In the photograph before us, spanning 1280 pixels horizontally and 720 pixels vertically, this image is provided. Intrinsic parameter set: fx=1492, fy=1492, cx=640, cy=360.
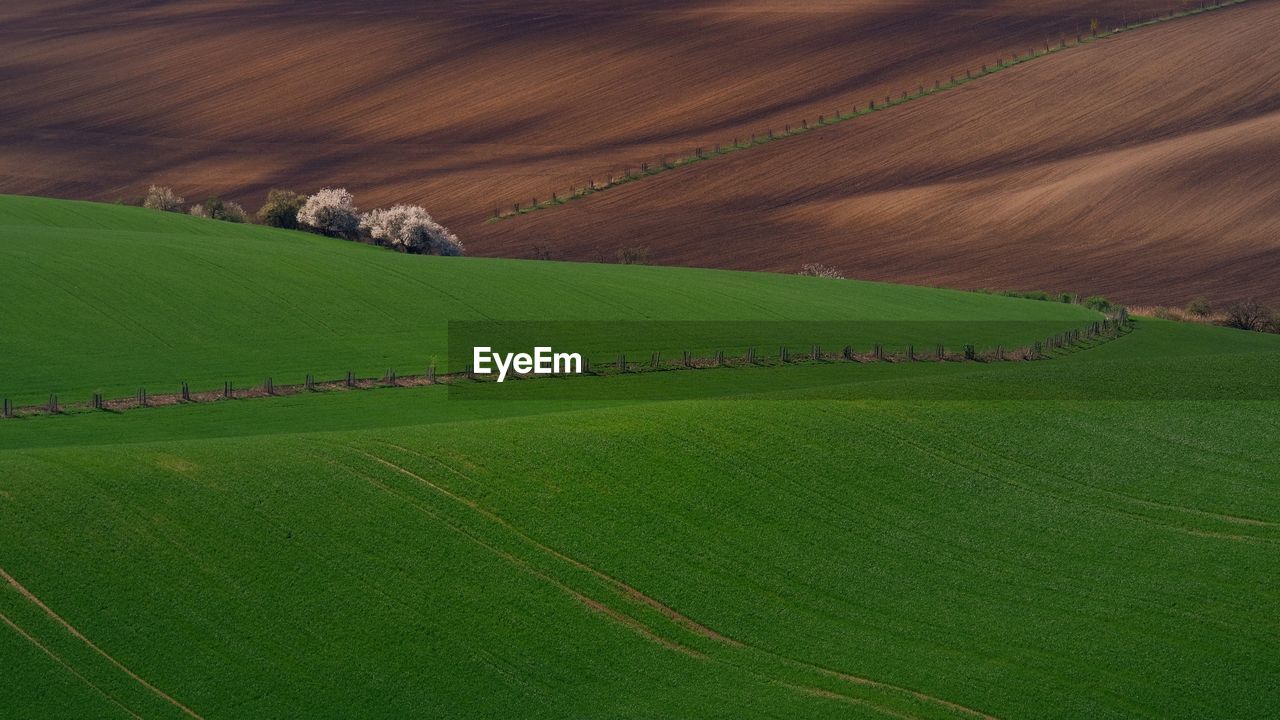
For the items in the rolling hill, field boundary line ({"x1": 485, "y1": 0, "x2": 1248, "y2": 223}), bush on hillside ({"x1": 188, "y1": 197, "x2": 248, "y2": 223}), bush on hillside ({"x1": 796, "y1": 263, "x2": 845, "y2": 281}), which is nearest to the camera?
the rolling hill

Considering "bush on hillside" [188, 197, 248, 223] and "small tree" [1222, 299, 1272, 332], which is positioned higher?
"bush on hillside" [188, 197, 248, 223]

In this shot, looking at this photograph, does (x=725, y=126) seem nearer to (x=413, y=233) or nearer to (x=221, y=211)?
(x=413, y=233)

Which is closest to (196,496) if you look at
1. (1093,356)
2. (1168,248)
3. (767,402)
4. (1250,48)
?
(767,402)

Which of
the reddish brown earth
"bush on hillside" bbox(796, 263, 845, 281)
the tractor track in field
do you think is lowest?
the tractor track in field

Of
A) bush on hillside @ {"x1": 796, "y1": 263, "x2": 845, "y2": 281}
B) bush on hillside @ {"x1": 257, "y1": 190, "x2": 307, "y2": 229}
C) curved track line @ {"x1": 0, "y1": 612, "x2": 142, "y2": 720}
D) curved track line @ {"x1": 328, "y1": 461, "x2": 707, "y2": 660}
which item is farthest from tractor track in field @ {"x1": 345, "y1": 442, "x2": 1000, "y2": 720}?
bush on hillside @ {"x1": 257, "y1": 190, "x2": 307, "y2": 229}

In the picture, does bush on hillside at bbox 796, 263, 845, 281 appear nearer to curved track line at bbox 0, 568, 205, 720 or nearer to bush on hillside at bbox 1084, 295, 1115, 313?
bush on hillside at bbox 1084, 295, 1115, 313

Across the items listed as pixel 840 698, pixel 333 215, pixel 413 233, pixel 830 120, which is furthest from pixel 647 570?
pixel 830 120

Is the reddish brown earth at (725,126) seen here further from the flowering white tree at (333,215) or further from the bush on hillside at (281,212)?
the bush on hillside at (281,212)
